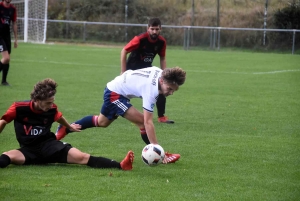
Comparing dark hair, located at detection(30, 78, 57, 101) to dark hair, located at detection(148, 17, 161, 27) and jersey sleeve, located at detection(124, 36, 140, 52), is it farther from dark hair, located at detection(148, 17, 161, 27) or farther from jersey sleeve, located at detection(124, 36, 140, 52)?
jersey sleeve, located at detection(124, 36, 140, 52)

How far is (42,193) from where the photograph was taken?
5.14 m

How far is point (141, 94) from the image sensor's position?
659 cm

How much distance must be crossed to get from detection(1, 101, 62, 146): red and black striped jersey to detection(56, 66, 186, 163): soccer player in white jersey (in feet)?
3.07

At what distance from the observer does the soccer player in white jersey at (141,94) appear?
20.2 feet

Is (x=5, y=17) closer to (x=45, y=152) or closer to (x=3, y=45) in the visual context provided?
(x=3, y=45)

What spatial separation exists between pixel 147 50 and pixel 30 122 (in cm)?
384

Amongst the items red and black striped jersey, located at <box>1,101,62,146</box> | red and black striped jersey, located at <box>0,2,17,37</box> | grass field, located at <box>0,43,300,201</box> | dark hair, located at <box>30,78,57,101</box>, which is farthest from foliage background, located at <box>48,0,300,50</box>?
dark hair, located at <box>30,78,57,101</box>

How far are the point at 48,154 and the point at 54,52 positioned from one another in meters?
20.0

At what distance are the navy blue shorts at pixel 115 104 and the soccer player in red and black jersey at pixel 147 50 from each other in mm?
2234

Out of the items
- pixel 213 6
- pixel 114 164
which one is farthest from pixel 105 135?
pixel 213 6

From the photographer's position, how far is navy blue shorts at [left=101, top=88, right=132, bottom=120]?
22.5 feet

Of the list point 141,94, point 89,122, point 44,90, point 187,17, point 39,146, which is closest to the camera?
point 44,90

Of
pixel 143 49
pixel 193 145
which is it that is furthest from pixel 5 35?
pixel 193 145

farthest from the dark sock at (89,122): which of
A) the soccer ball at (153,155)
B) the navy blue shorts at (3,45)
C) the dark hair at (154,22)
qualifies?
the navy blue shorts at (3,45)
